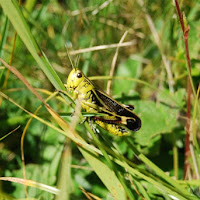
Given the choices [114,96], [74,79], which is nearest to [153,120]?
[114,96]


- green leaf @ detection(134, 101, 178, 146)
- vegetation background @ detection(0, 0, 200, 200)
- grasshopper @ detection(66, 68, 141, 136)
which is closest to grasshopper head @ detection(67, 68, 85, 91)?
grasshopper @ detection(66, 68, 141, 136)

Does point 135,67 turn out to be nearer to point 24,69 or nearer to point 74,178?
point 24,69

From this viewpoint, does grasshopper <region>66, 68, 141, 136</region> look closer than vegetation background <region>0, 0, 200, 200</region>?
No

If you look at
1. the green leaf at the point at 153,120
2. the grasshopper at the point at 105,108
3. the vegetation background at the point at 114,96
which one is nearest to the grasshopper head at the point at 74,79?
the grasshopper at the point at 105,108

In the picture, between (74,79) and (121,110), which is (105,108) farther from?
(74,79)

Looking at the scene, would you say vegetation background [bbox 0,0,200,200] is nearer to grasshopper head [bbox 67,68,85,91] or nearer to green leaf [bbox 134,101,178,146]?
green leaf [bbox 134,101,178,146]

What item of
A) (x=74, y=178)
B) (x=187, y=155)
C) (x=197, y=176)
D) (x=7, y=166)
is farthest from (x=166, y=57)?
(x=7, y=166)
